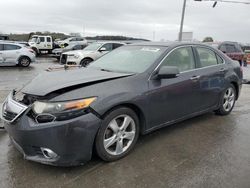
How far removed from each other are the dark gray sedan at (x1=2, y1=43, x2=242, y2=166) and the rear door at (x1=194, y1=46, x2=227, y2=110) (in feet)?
0.06

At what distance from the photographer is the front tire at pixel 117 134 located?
10.8 feet

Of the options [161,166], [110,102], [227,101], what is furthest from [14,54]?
[161,166]

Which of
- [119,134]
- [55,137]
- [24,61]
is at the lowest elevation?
[24,61]

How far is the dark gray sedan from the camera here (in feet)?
9.85

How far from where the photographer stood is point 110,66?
4.40 m

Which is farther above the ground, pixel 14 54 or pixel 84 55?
pixel 84 55

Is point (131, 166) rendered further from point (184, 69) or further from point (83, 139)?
point (184, 69)

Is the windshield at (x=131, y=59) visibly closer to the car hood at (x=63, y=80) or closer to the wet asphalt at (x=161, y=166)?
the car hood at (x=63, y=80)

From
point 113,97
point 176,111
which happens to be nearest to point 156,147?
point 176,111

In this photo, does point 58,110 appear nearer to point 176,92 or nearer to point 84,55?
Result: point 176,92

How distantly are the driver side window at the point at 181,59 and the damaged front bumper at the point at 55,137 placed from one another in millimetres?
1673

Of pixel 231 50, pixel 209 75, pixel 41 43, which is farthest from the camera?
pixel 41 43

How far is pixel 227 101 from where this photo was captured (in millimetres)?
5566

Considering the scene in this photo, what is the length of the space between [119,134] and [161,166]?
67 centimetres
